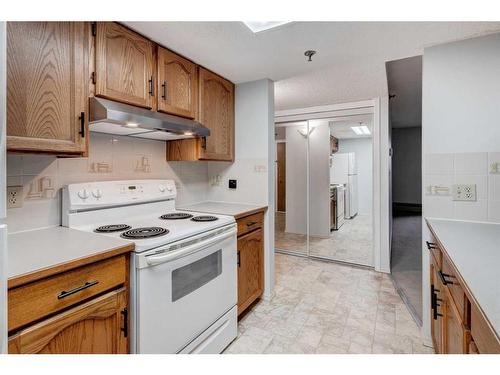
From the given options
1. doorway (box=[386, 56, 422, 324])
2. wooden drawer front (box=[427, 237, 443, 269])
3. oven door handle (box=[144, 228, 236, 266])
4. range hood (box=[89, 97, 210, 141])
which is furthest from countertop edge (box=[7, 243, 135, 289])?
doorway (box=[386, 56, 422, 324])

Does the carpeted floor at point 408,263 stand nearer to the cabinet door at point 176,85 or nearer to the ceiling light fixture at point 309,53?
the ceiling light fixture at point 309,53

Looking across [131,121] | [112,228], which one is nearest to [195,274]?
[112,228]

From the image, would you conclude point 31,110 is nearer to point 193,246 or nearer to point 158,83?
point 158,83

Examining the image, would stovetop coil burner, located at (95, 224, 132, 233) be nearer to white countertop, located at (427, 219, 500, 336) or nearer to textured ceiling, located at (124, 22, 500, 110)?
textured ceiling, located at (124, 22, 500, 110)

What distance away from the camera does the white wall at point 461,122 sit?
1.59 metres

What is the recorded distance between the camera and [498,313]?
0.61m

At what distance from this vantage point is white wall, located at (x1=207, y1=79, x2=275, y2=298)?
2.33 m

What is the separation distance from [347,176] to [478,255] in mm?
4045

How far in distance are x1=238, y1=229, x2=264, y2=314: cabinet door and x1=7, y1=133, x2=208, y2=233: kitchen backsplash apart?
0.73m

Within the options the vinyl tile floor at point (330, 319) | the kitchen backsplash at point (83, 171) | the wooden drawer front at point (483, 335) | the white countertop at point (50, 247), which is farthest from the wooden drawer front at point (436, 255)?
the kitchen backsplash at point (83, 171)

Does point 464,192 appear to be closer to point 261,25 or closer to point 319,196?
point 261,25

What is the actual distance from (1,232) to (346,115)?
3.27 metres

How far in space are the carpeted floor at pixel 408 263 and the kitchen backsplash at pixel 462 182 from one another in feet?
3.05
